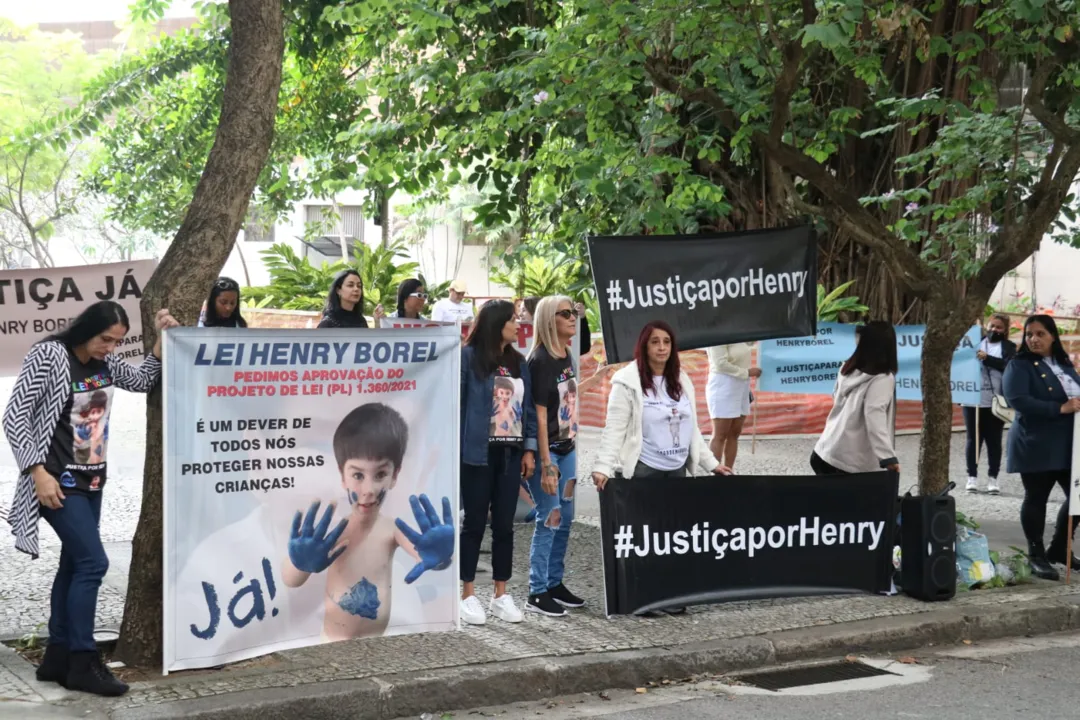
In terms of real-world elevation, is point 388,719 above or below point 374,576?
below

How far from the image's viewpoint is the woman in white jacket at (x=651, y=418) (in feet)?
23.2

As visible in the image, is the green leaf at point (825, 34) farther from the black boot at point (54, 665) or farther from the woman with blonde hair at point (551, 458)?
the black boot at point (54, 665)

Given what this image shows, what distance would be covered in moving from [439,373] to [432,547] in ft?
2.80

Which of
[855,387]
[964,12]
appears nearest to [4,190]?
[964,12]

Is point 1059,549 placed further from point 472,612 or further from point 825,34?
point 472,612

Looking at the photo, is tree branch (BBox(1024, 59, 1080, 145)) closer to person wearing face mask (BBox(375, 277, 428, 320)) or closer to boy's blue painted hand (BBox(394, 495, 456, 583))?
boy's blue painted hand (BBox(394, 495, 456, 583))

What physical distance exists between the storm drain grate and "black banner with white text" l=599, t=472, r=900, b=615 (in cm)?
73

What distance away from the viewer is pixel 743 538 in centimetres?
736

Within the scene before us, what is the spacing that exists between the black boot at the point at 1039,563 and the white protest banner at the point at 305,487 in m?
4.28

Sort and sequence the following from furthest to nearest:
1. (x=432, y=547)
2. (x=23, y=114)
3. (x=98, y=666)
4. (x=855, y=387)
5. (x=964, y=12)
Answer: (x=23, y=114) < (x=964, y=12) < (x=855, y=387) < (x=432, y=547) < (x=98, y=666)

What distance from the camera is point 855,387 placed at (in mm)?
8023

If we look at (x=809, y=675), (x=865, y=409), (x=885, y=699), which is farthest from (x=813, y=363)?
(x=885, y=699)

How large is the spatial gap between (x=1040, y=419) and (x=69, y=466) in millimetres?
5989

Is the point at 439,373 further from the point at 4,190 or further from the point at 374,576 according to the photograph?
the point at 4,190
